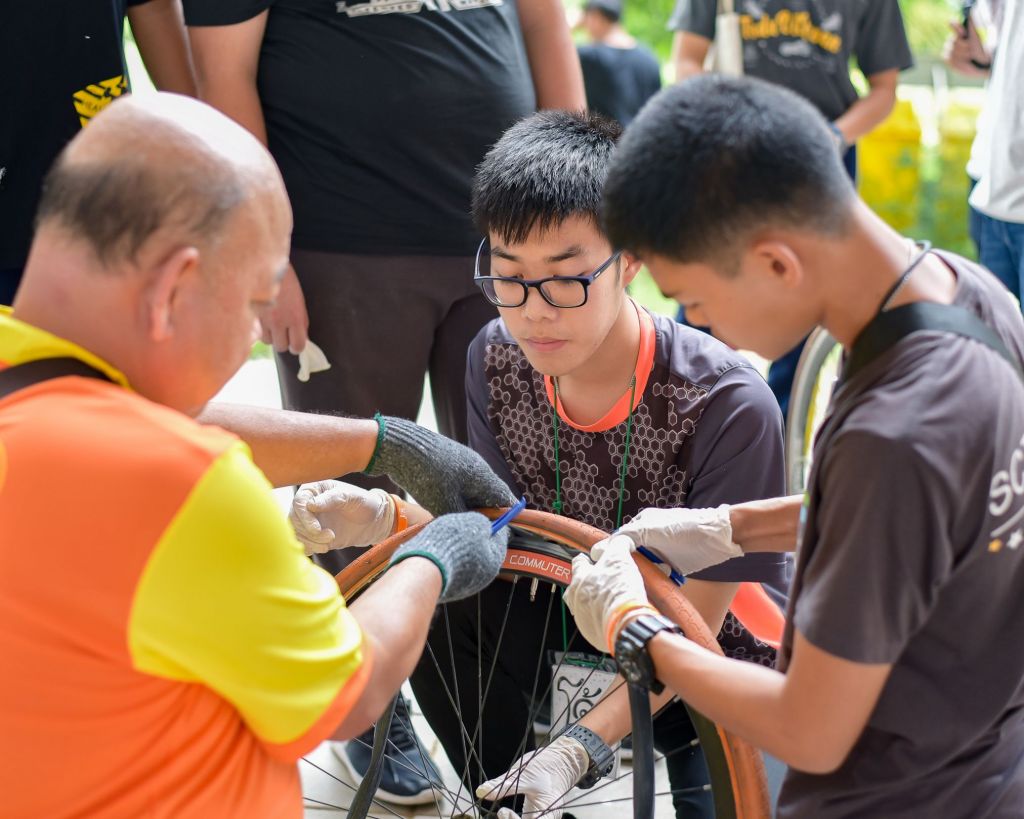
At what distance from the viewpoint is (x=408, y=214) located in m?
2.80

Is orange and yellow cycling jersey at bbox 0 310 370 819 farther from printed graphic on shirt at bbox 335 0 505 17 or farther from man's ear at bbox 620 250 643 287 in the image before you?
printed graphic on shirt at bbox 335 0 505 17

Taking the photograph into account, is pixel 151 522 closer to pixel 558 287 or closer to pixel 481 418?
pixel 558 287

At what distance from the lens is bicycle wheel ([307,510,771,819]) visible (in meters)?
1.76

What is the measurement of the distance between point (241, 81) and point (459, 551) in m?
1.43

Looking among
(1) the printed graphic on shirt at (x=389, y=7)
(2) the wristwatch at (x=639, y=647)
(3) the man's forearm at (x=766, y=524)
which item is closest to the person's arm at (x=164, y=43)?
(1) the printed graphic on shirt at (x=389, y=7)

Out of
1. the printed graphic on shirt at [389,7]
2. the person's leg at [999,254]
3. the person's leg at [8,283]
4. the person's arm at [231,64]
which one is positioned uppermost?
the printed graphic on shirt at [389,7]

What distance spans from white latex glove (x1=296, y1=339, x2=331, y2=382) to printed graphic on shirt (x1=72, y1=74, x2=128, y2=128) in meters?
0.67

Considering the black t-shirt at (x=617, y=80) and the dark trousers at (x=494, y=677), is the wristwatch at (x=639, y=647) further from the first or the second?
the black t-shirt at (x=617, y=80)

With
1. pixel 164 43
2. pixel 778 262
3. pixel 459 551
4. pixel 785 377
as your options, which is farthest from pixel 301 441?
pixel 785 377

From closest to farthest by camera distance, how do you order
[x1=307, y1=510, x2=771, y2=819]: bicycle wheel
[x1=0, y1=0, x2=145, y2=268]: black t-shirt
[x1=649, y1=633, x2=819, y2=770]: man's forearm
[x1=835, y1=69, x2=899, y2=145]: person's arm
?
[x1=649, y1=633, x2=819, y2=770]: man's forearm
[x1=307, y1=510, x2=771, y2=819]: bicycle wheel
[x1=0, y1=0, x2=145, y2=268]: black t-shirt
[x1=835, y1=69, x2=899, y2=145]: person's arm

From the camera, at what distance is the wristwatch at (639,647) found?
5.34 ft

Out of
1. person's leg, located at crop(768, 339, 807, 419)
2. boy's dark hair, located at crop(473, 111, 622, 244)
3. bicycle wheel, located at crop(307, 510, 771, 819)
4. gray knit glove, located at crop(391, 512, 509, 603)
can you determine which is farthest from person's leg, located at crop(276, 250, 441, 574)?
person's leg, located at crop(768, 339, 807, 419)

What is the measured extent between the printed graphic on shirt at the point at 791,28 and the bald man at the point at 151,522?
3444mm

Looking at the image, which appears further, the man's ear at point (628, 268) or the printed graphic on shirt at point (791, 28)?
the printed graphic on shirt at point (791, 28)
